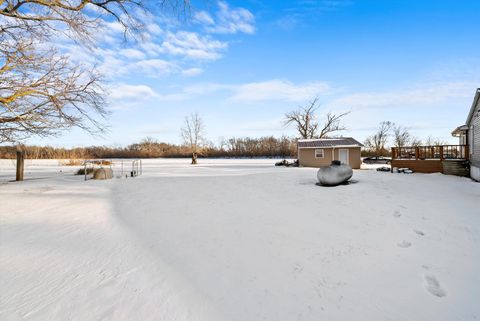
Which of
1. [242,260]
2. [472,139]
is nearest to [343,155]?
[472,139]

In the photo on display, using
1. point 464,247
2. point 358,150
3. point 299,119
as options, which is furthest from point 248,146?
point 464,247

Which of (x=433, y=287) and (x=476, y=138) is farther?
(x=476, y=138)

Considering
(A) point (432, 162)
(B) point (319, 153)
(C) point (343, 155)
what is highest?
(B) point (319, 153)

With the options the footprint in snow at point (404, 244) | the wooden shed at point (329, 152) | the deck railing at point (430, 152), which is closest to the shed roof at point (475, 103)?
A: the deck railing at point (430, 152)

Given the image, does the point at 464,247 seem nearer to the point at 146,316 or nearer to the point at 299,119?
the point at 146,316

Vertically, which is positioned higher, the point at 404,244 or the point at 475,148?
the point at 475,148

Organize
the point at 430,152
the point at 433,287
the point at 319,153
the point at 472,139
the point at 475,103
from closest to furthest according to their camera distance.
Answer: the point at 433,287 → the point at 475,103 → the point at 472,139 → the point at 430,152 → the point at 319,153

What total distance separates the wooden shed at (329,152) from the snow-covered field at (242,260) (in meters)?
14.1

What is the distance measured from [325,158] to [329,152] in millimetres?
633

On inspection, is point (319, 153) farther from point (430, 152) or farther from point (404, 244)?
point (404, 244)

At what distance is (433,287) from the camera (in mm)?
3086

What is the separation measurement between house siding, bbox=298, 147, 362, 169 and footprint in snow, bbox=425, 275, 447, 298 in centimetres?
1847

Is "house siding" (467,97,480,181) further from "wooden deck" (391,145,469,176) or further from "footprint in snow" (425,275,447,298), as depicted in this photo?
"footprint in snow" (425,275,447,298)

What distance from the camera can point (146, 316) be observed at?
7.97 ft
